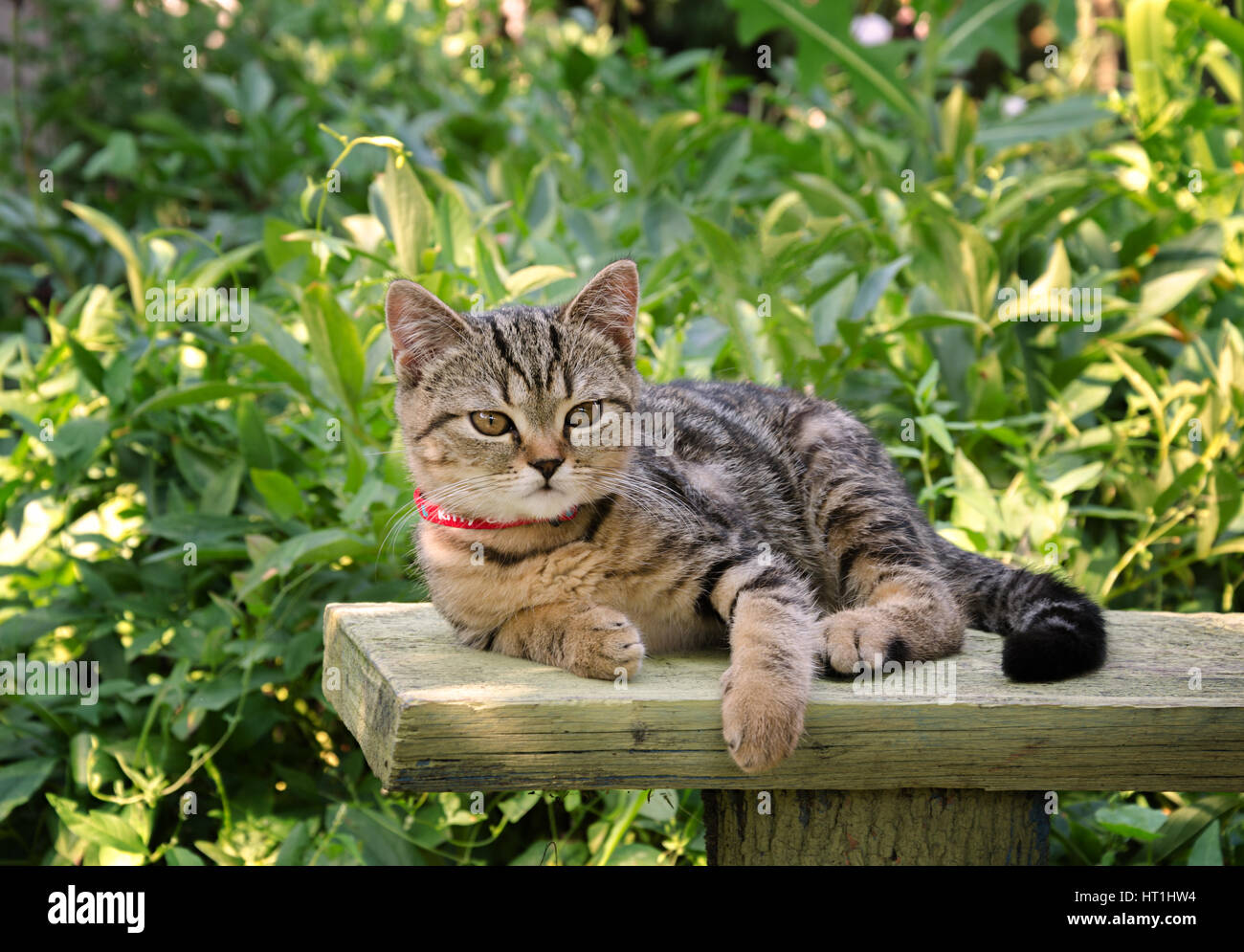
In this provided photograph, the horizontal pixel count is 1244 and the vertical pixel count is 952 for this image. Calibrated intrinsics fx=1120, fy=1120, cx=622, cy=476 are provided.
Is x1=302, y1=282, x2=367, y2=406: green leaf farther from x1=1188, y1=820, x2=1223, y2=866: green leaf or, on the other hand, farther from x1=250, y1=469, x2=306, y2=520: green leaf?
x1=1188, y1=820, x2=1223, y2=866: green leaf

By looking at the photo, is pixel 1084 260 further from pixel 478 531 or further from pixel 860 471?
pixel 478 531

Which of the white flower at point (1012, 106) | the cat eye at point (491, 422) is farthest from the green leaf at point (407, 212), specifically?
the white flower at point (1012, 106)

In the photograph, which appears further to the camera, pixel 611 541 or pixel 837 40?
pixel 837 40

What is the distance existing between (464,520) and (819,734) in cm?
→ 89

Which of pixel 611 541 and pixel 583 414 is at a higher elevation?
pixel 583 414

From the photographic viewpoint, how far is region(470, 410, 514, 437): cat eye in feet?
7.71

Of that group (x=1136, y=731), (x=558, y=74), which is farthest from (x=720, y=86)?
(x=1136, y=731)

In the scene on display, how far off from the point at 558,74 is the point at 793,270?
3.64 m

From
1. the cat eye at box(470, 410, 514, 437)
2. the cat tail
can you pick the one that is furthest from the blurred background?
the cat eye at box(470, 410, 514, 437)

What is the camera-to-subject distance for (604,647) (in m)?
2.08

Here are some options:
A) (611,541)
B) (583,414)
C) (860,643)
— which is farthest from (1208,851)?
(583,414)

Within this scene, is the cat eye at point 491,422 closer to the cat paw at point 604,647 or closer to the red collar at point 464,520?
the red collar at point 464,520

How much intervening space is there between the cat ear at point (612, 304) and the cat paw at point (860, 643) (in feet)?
2.58

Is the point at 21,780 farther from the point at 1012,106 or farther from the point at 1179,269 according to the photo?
the point at 1012,106
